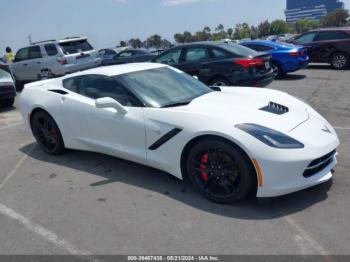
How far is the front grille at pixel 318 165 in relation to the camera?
3480 mm

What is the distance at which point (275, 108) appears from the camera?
4098 mm

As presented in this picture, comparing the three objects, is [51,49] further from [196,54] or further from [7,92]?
[196,54]

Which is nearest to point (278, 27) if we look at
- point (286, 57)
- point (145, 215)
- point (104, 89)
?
point (286, 57)

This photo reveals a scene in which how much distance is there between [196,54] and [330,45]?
695 cm

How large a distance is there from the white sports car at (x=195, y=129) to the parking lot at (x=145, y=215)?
0.25 metres

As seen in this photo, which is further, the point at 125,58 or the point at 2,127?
the point at 125,58

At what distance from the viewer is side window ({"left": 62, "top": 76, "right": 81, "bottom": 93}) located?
509 centimetres

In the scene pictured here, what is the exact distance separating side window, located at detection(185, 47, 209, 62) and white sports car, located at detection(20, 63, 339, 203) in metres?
3.91

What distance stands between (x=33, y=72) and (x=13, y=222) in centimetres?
1097

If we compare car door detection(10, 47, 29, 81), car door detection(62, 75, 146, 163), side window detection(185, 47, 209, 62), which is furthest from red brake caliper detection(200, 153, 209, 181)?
car door detection(10, 47, 29, 81)

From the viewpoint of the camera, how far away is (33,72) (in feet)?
44.6

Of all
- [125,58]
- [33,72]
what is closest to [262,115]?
[33,72]

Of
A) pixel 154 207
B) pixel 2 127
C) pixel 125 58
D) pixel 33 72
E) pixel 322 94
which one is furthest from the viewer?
pixel 125 58

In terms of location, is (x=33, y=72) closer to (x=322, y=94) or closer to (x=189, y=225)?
(x=322, y=94)
